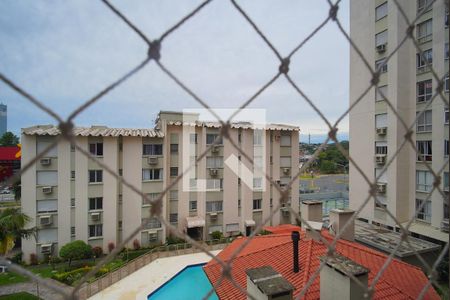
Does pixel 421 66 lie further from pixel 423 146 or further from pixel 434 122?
pixel 423 146

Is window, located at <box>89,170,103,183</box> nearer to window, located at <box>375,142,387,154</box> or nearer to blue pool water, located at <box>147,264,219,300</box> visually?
blue pool water, located at <box>147,264,219,300</box>

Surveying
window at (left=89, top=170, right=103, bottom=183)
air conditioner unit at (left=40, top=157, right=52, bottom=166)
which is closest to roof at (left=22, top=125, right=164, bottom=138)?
air conditioner unit at (left=40, top=157, right=52, bottom=166)

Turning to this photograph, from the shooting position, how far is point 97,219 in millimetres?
8789

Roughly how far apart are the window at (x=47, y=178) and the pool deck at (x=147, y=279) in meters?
4.29

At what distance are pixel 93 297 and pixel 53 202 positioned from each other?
13.8ft

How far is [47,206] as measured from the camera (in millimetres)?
8469

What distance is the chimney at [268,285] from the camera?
6.75ft

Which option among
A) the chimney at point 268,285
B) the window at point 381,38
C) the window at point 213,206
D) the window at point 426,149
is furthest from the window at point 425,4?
the window at point 213,206

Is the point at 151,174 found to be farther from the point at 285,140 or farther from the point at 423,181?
the point at 423,181

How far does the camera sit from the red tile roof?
2.82 metres

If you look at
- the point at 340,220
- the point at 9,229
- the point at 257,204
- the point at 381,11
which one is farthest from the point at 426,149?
the point at 9,229

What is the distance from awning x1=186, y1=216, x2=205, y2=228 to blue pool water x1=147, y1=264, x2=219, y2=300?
395 cm

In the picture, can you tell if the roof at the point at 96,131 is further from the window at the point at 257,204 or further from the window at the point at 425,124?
the window at the point at 425,124

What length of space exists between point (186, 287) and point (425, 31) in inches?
399
